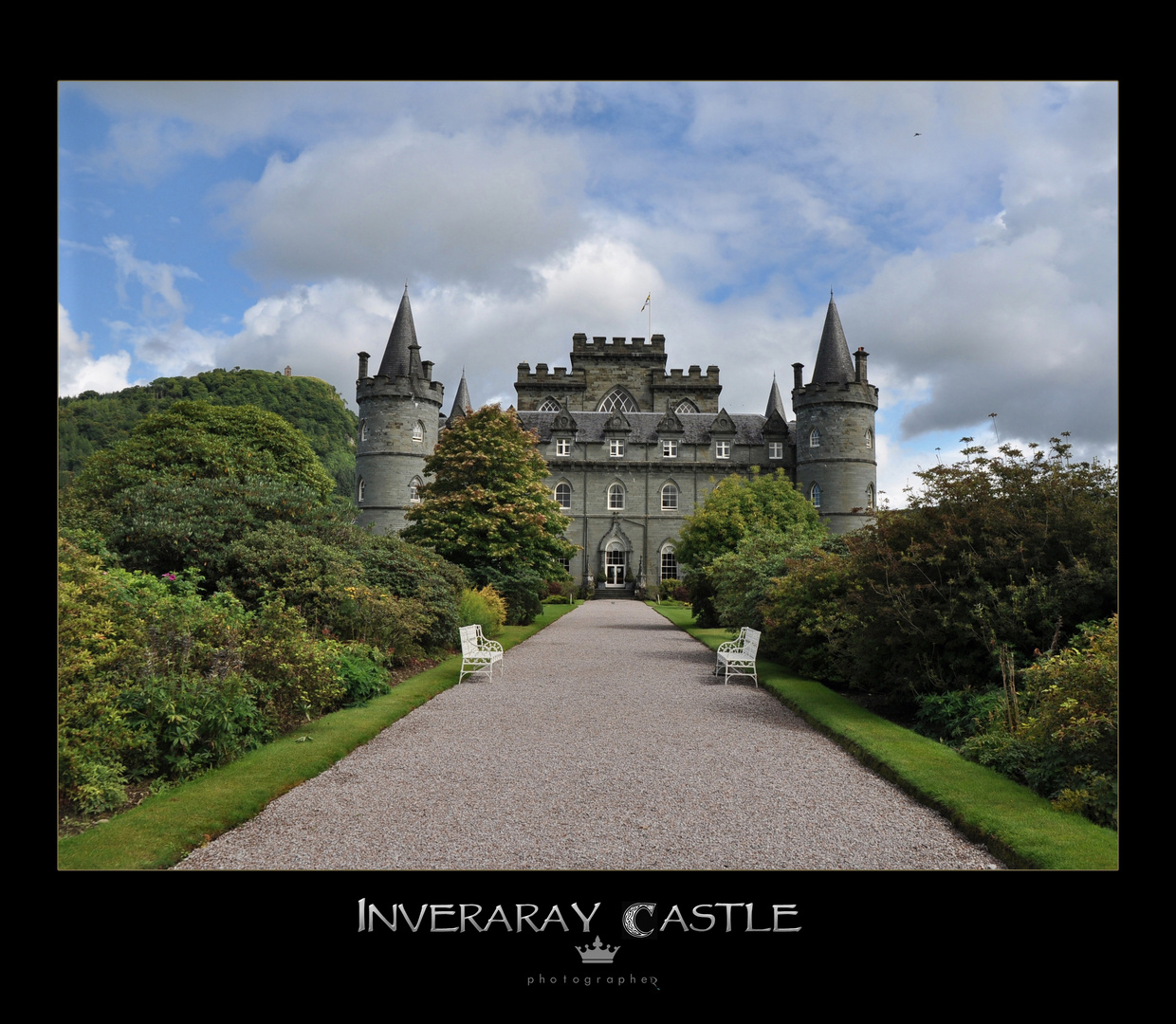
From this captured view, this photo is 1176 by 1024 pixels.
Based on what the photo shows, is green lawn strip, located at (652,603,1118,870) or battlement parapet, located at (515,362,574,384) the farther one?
battlement parapet, located at (515,362,574,384)

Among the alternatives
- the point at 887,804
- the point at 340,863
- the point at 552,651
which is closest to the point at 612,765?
the point at 887,804

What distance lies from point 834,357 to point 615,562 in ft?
53.2

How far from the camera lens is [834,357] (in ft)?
127

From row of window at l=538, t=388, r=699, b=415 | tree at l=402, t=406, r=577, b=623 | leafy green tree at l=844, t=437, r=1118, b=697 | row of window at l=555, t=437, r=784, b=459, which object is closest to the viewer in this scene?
leafy green tree at l=844, t=437, r=1118, b=697

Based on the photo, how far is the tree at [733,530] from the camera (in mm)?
17625

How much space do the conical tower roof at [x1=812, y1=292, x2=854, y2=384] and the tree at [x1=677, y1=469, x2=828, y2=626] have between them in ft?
52.8

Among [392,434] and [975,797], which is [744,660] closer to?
[975,797]

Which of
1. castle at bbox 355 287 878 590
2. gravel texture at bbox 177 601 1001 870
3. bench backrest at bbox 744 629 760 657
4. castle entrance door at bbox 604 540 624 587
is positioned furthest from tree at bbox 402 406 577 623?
castle entrance door at bbox 604 540 624 587

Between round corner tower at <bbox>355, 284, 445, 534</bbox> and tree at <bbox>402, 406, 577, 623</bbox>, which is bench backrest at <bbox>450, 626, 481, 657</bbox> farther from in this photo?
round corner tower at <bbox>355, 284, 445, 534</bbox>
